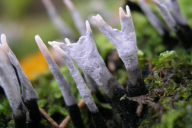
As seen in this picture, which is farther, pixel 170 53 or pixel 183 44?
pixel 183 44

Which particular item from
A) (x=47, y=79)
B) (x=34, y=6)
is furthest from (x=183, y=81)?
(x=34, y=6)

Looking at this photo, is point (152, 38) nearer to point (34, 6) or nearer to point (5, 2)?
point (5, 2)

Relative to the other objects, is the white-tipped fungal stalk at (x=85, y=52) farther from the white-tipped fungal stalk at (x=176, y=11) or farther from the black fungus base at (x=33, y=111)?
the white-tipped fungal stalk at (x=176, y=11)

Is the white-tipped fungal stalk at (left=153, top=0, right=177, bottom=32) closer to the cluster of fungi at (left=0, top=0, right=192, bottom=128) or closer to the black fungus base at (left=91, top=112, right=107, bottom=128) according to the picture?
the cluster of fungi at (left=0, top=0, right=192, bottom=128)

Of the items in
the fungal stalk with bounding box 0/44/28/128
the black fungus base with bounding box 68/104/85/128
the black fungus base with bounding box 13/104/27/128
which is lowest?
the black fungus base with bounding box 68/104/85/128

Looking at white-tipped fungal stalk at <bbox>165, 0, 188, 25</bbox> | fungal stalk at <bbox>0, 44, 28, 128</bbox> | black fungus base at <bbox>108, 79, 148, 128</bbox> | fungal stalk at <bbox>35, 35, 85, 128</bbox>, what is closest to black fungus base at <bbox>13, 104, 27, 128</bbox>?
fungal stalk at <bbox>0, 44, 28, 128</bbox>

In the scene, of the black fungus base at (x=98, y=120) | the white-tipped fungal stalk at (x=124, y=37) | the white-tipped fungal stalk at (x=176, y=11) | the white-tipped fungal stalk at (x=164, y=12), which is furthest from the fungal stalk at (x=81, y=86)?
the white-tipped fungal stalk at (x=176, y=11)

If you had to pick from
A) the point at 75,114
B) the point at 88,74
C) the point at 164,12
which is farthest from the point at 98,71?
the point at 164,12
